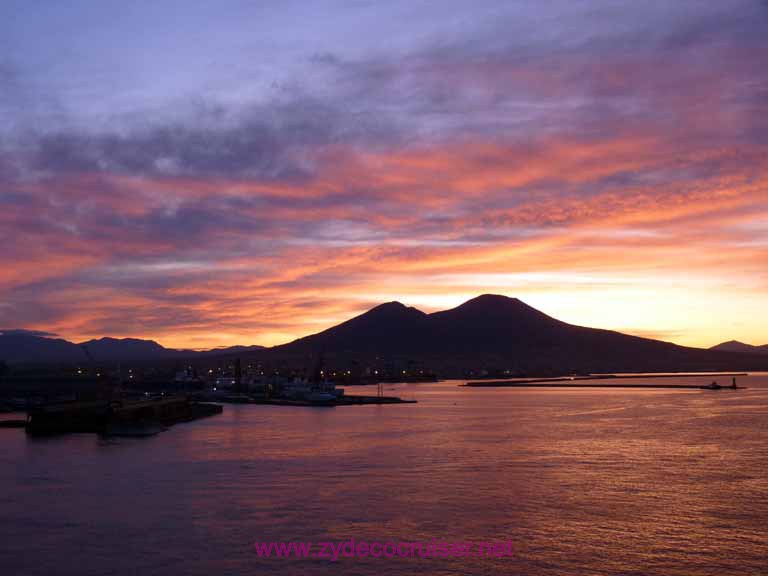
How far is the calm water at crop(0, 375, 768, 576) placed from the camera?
22.3 m

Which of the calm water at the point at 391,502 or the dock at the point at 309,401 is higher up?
the dock at the point at 309,401

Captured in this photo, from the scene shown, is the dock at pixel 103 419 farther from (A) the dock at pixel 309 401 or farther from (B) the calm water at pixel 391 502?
(A) the dock at pixel 309 401

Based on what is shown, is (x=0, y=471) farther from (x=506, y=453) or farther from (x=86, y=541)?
(x=506, y=453)

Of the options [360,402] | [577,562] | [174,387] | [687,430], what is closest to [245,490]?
[577,562]

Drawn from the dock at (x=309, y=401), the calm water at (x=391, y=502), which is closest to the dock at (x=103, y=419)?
the calm water at (x=391, y=502)

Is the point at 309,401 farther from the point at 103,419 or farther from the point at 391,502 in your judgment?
the point at 391,502

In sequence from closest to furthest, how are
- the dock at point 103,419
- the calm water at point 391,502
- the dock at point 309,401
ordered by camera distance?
the calm water at point 391,502 → the dock at point 103,419 → the dock at point 309,401

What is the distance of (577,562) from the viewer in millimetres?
21953

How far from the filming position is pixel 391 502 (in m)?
30.0

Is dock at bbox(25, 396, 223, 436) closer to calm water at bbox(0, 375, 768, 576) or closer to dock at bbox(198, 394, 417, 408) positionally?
calm water at bbox(0, 375, 768, 576)

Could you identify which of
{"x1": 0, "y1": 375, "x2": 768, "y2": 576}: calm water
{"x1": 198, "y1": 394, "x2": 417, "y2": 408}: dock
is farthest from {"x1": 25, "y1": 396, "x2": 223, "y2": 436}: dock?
{"x1": 198, "y1": 394, "x2": 417, "y2": 408}: dock

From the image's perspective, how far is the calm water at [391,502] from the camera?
2234 centimetres

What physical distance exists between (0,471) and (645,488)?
32.1 metres

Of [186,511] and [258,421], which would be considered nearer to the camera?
[186,511]
